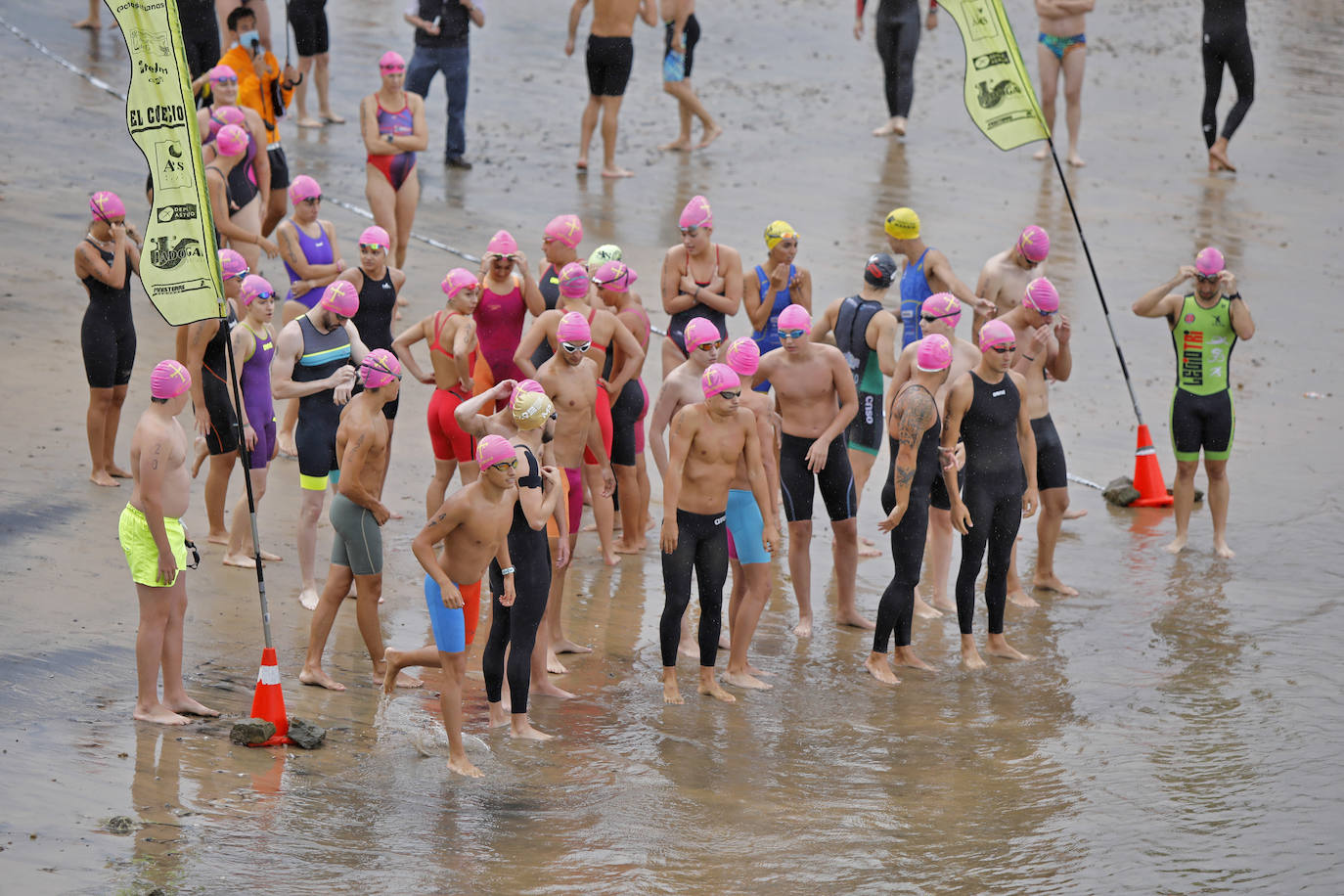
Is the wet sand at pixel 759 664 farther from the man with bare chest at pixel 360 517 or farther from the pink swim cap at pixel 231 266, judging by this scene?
the pink swim cap at pixel 231 266

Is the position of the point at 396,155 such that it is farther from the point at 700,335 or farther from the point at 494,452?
the point at 494,452

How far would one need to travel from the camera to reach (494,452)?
719 cm

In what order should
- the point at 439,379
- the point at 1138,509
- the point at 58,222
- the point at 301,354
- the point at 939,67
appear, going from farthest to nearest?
the point at 939,67, the point at 58,222, the point at 1138,509, the point at 439,379, the point at 301,354

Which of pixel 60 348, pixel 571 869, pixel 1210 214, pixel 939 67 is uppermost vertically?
pixel 939 67

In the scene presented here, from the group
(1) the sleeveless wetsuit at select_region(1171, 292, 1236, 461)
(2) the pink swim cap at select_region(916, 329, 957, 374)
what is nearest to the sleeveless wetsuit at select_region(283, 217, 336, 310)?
(2) the pink swim cap at select_region(916, 329, 957, 374)

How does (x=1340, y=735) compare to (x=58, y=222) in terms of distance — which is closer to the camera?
(x=1340, y=735)

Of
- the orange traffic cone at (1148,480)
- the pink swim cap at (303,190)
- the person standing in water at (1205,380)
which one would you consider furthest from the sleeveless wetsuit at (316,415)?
the orange traffic cone at (1148,480)

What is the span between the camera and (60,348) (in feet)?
38.3

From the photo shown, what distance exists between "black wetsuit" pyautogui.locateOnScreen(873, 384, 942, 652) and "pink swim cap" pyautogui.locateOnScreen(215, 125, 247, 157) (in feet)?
18.2

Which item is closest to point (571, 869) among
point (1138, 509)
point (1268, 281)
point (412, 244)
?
point (1138, 509)

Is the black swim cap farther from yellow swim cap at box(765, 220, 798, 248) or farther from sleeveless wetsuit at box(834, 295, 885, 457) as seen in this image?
yellow swim cap at box(765, 220, 798, 248)

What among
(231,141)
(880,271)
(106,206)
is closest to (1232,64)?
(880,271)

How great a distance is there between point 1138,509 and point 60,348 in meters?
8.22

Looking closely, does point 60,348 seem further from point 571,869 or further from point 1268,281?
point 1268,281
